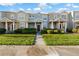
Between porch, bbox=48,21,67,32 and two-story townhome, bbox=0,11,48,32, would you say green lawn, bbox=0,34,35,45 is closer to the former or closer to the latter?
two-story townhome, bbox=0,11,48,32

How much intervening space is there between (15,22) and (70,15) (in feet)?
3.59

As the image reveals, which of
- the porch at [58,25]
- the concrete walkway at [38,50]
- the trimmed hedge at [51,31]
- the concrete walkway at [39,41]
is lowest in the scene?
the concrete walkway at [38,50]

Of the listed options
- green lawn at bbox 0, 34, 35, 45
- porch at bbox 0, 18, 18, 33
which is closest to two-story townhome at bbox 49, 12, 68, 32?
green lawn at bbox 0, 34, 35, 45

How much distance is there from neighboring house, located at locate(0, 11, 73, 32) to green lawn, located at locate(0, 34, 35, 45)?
5.8 inches

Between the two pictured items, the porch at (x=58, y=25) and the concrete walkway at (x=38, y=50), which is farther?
the porch at (x=58, y=25)

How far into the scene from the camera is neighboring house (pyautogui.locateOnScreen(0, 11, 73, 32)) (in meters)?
5.66

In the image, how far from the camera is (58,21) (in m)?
5.75

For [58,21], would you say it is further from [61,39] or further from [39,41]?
[39,41]

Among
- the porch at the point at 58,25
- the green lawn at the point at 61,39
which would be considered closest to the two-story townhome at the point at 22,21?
the porch at the point at 58,25

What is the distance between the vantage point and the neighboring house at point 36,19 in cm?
566

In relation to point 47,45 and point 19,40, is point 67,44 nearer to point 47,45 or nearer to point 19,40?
point 47,45

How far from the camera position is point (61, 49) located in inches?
219

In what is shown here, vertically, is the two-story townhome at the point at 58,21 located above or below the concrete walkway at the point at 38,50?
above

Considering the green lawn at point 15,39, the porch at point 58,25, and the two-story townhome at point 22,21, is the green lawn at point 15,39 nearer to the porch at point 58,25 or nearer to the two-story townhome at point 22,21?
the two-story townhome at point 22,21
